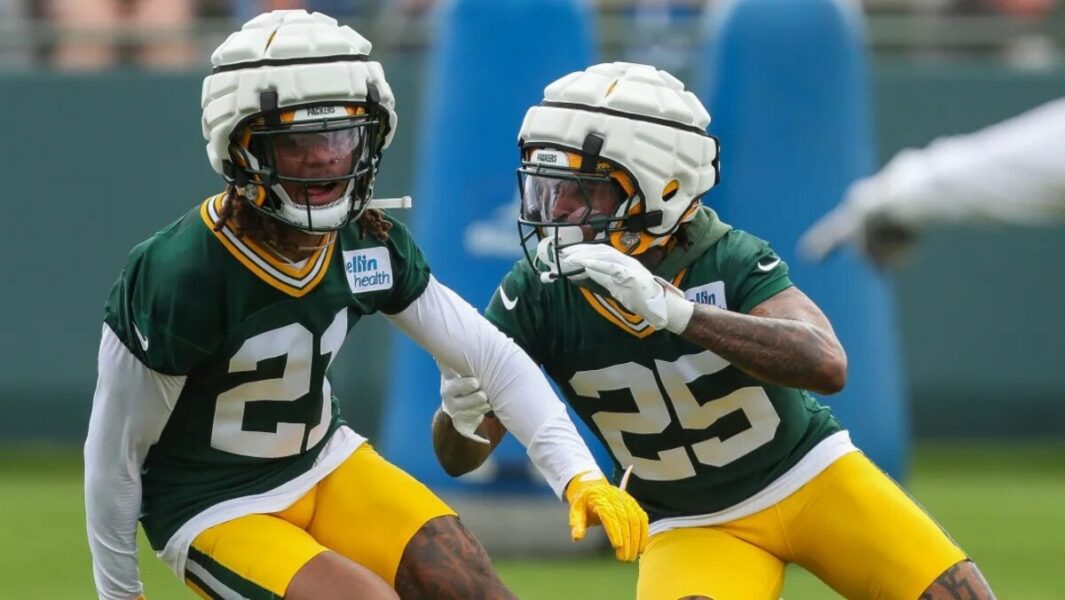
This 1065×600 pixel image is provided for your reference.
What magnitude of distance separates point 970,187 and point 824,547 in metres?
1.97

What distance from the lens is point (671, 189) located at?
4.77 metres

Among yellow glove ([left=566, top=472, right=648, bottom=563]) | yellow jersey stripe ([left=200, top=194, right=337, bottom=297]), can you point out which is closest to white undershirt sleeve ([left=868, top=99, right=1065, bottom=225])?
yellow glove ([left=566, top=472, right=648, bottom=563])

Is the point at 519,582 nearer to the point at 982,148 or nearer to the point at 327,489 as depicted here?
the point at 327,489

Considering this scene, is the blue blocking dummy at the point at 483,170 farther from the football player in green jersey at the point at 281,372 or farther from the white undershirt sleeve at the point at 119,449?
the white undershirt sleeve at the point at 119,449

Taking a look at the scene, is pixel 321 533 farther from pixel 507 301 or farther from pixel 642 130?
pixel 642 130

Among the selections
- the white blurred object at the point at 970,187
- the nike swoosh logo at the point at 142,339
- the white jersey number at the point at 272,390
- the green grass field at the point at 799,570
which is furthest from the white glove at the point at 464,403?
the green grass field at the point at 799,570

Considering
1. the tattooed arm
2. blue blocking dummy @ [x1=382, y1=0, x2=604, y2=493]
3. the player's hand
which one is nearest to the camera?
the player's hand

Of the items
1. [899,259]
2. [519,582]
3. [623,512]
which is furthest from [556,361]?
[519,582]

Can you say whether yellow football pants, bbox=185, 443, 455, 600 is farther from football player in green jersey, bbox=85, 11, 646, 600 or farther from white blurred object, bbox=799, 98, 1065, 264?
white blurred object, bbox=799, 98, 1065, 264

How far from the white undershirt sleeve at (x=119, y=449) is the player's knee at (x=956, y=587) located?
186cm

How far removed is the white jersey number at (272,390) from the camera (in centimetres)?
453

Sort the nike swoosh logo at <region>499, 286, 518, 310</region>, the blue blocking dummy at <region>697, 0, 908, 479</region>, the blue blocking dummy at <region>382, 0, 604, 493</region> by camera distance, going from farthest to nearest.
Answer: the blue blocking dummy at <region>697, 0, 908, 479</region>
the blue blocking dummy at <region>382, 0, 604, 493</region>
the nike swoosh logo at <region>499, 286, 518, 310</region>

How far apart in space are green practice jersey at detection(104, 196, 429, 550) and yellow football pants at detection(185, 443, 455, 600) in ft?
0.32

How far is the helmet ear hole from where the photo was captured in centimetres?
475
